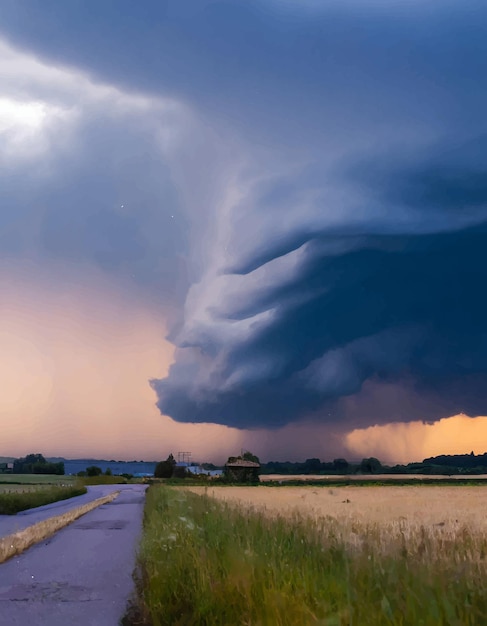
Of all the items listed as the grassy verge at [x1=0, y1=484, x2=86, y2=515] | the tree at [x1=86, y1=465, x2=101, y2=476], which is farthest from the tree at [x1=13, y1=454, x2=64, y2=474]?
the grassy verge at [x1=0, y1=484, x2=86, y2=515]

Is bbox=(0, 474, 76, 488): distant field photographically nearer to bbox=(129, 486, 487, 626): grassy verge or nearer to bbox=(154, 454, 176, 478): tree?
bbox=(154, 454, 176, 478): tree

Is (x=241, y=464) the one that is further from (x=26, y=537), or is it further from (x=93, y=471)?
(x=26, y=537)

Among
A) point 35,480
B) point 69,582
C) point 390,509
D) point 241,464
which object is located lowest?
point 69,582

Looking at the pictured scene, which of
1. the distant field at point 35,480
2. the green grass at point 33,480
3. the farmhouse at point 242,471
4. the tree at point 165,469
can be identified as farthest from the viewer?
the tree at point 165,469

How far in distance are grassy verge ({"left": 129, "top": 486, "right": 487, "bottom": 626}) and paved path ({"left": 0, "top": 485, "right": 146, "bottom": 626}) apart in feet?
1.95

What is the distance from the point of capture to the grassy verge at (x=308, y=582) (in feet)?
20.9

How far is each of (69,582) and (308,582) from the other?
726cm

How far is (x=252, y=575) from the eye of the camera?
350 inches

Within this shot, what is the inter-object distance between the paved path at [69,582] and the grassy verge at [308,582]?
59cm

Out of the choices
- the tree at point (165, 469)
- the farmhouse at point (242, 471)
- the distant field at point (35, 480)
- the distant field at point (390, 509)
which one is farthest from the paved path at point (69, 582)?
the tree at point (165, 469)

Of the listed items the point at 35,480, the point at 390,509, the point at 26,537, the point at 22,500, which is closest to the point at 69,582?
the point at 26,537

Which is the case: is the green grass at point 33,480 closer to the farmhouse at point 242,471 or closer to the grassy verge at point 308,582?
the farmhouse at point 242,471

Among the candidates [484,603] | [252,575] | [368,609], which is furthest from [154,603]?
[484,603]

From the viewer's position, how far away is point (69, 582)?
553 inches
